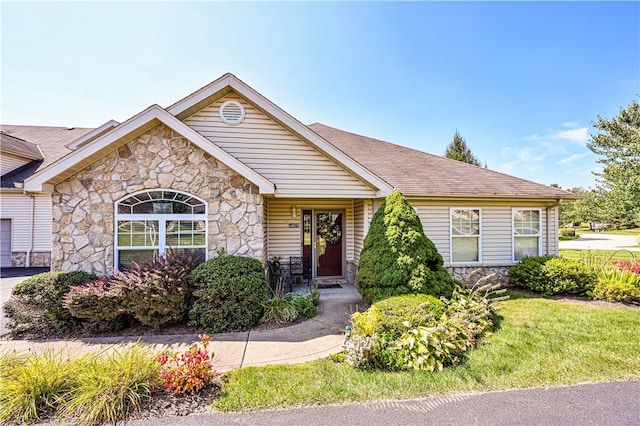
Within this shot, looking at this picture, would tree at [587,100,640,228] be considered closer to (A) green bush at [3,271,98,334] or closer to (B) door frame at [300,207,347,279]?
(B) door frame at [300,207,347,279]

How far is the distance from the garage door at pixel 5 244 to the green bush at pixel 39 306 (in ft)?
32.7

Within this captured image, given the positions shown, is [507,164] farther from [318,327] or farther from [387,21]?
[318,327]

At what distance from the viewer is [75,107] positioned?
922cm

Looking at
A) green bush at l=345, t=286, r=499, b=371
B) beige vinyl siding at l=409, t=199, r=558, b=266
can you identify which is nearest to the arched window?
green bush at l=345, t=286, r=499, b=371

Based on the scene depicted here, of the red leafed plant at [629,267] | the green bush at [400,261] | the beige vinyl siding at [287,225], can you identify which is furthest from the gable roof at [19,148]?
the red leafed plant at [629,267]

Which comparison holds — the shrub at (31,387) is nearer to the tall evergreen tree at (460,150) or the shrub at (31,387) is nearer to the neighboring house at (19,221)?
the neighboring house at (19,221)

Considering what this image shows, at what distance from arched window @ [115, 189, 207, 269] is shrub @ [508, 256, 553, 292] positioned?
30.8ft

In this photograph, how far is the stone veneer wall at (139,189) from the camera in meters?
5.97

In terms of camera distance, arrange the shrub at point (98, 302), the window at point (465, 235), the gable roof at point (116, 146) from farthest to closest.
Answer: the window at point (465, 235), the gable roof at point (116, 146), the shrub at point (98, 302)

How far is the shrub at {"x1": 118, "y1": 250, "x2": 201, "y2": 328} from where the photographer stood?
5.18m

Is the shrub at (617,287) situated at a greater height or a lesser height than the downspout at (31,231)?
lesser

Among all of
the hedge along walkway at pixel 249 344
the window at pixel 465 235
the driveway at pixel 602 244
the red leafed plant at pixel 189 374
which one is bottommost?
the hedge along walkway at pixel 249 344

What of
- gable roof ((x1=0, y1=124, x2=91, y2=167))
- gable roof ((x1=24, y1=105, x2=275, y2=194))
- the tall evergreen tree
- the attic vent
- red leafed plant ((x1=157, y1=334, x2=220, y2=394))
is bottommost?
red leafed plant ((x1=157, y1=334, x2=220, y2=394))

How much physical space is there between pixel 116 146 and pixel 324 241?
6585mm
